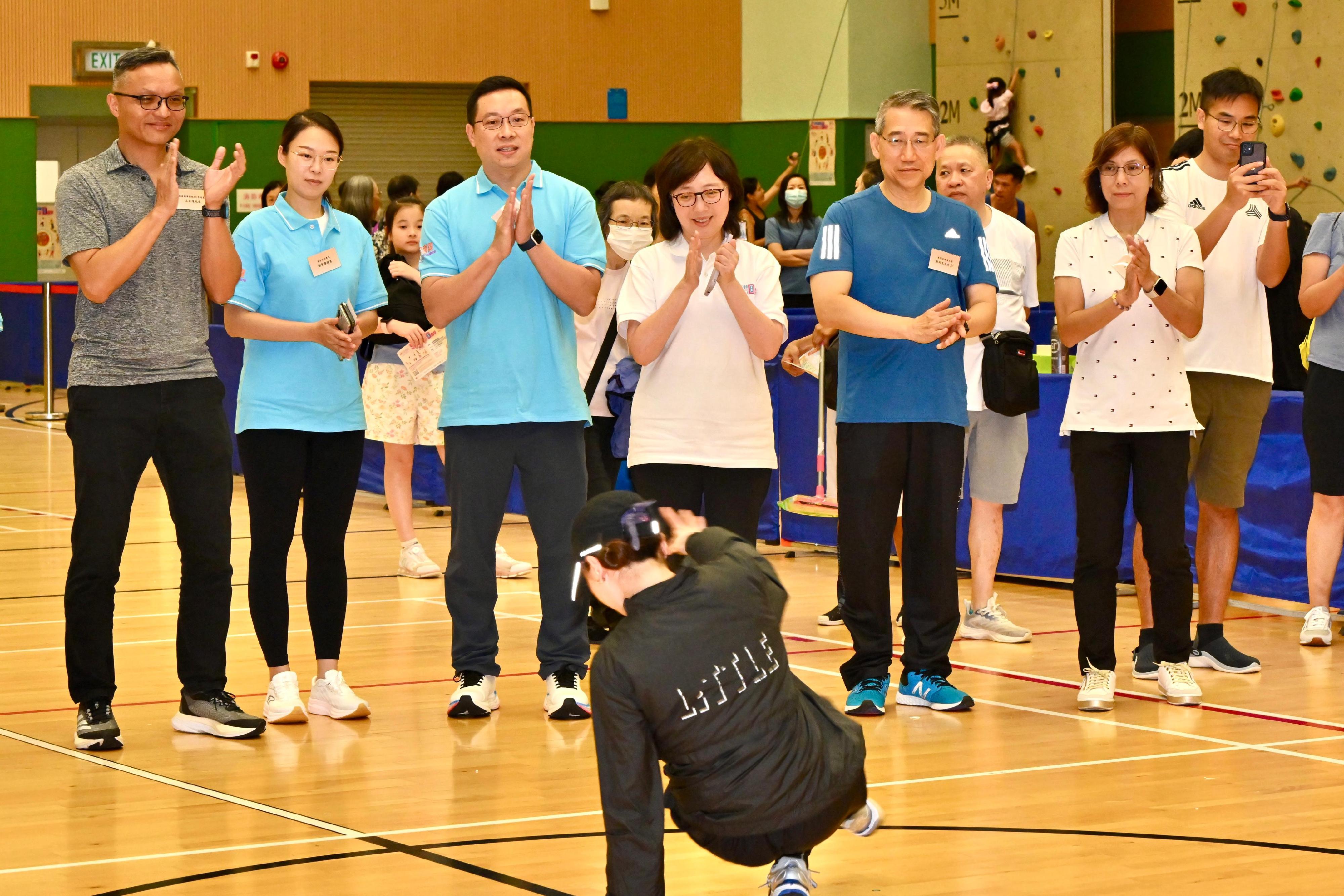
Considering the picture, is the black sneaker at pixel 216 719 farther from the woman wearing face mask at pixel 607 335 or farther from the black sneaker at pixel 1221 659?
the black sneaker at pixel 1221 659

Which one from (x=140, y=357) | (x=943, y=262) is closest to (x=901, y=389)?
(x=943, y=262)

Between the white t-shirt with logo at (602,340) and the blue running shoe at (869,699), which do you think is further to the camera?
the white t-shirt with logo at (602,340)

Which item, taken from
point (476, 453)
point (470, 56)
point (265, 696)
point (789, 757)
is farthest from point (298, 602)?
point (470, 56)

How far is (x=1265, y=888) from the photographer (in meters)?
3.50

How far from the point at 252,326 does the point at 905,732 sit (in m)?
2.12

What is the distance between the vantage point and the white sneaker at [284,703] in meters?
5.13

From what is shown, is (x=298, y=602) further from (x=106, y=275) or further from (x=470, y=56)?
(x=470, y=56)

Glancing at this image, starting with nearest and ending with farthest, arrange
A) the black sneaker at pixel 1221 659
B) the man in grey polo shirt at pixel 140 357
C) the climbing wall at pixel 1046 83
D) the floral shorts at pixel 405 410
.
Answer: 1. the man in grey polo shirt at pixel 140 357
2. the black sneaker at pixel 1221 659
3. the floral shorts at pixel 405 410
4. the climbing wall at pixel 1046 83

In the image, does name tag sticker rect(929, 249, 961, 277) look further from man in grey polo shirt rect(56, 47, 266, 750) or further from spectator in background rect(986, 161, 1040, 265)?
spectator in background rect(986, 161, 1040, 265)

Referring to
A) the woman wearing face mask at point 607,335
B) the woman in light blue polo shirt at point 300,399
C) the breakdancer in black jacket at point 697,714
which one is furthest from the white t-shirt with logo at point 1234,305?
the breakdancer in black jacket at point 697,714

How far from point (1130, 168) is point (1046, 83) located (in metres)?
12.2

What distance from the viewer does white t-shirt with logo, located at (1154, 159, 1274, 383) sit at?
18.8 feet

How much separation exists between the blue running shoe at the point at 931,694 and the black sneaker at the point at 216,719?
170cm

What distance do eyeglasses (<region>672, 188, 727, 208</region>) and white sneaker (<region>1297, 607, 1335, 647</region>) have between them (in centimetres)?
273
